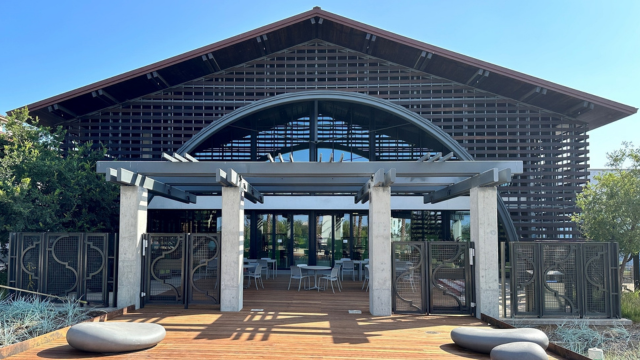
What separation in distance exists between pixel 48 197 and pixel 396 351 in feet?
31.7

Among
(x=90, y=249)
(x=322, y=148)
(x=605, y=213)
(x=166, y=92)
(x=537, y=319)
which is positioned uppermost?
(x=166, y=92)

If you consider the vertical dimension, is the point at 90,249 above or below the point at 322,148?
below

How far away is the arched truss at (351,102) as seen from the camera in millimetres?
13648

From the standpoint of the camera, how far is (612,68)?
14289 millimetres

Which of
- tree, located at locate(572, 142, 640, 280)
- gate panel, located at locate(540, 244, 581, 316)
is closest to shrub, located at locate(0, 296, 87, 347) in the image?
gate panel, located at locate(540, 244, 581, 316)

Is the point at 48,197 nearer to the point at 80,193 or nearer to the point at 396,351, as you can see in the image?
the point at 80,193

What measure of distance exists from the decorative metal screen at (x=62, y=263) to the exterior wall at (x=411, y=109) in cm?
560

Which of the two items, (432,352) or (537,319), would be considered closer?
(432,352)

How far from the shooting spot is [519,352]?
195 inches

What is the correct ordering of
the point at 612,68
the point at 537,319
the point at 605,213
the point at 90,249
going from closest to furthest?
the point at 537,319
the point at 90,249
the point at 605,213
the point at 612,68

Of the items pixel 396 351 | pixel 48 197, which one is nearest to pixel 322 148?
pixel 48 197

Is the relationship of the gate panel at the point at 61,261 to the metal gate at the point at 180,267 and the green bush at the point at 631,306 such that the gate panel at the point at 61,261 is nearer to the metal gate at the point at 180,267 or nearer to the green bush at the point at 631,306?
the metal gate at the point at 180,267

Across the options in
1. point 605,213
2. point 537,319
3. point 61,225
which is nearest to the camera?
point 537,319

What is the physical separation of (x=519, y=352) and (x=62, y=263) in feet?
29.1
